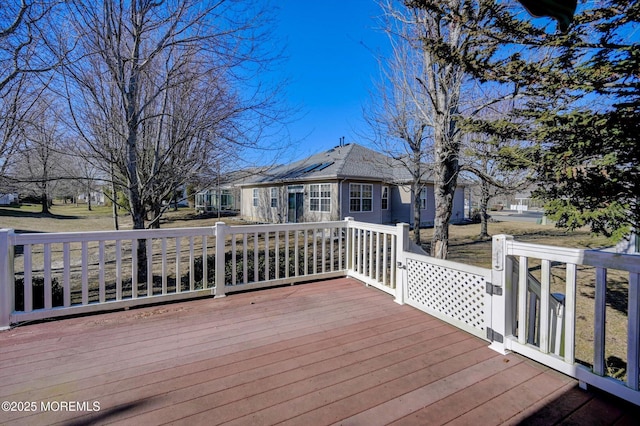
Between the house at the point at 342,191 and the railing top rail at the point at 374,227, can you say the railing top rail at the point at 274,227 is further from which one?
the house at the point at 342,191

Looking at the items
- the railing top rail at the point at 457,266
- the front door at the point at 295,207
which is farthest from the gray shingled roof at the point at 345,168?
the railing top rail at the point at 457,266

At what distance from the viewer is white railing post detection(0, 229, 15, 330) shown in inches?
110

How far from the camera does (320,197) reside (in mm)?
14352

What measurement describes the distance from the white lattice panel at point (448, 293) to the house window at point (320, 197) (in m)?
10.4

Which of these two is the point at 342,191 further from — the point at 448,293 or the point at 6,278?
the point at 6,278

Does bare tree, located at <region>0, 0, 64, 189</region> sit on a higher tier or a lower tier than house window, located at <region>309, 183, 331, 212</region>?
higher

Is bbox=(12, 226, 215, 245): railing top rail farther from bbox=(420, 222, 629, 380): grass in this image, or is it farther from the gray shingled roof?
the gray shingled roof

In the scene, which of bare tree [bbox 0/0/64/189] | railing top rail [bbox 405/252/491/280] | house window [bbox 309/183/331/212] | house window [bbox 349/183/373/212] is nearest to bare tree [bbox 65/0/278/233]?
bare tree [bbox 0/0/64/189]

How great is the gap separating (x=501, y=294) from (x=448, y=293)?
0.61m

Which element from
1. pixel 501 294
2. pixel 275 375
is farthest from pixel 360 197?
pixel 275 375

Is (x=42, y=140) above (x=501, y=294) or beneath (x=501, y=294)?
above

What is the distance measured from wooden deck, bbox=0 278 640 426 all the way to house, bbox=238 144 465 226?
947cm

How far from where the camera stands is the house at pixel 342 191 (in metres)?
13.5

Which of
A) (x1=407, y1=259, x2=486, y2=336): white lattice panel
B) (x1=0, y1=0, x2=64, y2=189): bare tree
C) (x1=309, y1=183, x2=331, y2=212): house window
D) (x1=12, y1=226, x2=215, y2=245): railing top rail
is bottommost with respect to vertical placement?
(x1=407, y1=259, x2=486, y2=336): white lattice panel
